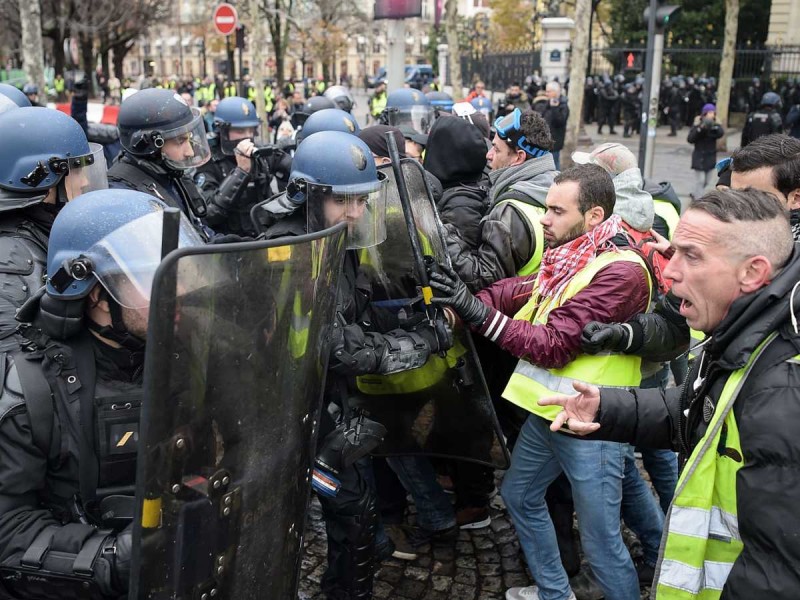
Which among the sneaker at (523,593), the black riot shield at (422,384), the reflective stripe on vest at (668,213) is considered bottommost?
the sneaker at (523,593)

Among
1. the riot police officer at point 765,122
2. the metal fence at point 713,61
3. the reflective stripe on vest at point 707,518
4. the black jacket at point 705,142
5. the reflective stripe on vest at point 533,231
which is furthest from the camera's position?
the metal fence at point 713,61

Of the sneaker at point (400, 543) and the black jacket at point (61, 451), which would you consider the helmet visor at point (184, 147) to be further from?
the black jacket at point (61, 451)

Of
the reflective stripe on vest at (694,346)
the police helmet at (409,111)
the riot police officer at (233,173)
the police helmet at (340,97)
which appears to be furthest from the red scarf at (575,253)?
the police helmet at (340,97)

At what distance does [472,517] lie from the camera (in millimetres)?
4121

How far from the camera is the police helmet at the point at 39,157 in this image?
3.06m

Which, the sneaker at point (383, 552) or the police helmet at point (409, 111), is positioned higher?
the police helmet at point (409, 111)

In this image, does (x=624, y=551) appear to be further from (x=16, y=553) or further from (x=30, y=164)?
(x=30, y=164)

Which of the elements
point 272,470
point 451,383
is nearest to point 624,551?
point 451,383

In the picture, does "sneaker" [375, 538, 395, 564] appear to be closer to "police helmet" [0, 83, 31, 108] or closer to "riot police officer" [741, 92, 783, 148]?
"police helmet" [0, 83, 31, 108]

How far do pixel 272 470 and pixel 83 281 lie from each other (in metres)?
0.65

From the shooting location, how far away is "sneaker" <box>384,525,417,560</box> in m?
3.84

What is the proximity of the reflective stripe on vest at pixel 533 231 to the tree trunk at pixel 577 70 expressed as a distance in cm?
1123

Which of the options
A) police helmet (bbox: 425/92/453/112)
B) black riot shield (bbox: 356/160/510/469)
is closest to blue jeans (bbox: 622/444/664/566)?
black riot shield (bbox: 356/160/510/469)

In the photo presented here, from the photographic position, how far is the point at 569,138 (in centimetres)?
1633
